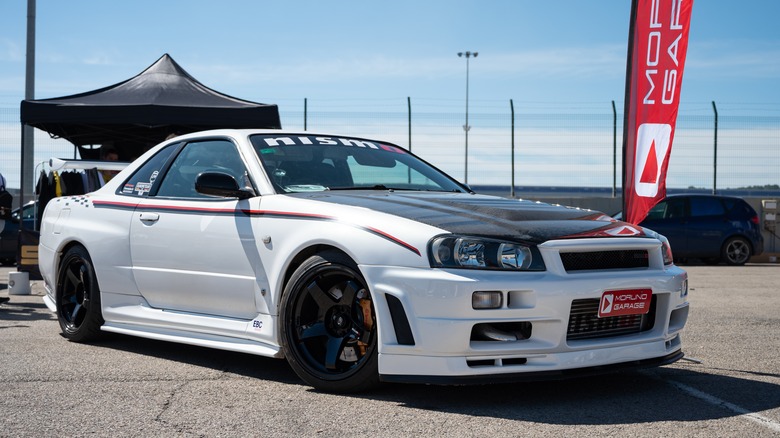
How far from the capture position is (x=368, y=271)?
4031mm

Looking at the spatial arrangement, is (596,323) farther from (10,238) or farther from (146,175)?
(10,238)

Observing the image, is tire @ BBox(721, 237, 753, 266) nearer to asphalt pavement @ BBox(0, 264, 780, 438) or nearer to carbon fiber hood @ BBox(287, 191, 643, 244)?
asphalt pavement @ BBox(0, 264, 780, 438)

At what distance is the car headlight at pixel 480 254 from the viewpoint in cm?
389

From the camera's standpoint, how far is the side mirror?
Result: 471cm

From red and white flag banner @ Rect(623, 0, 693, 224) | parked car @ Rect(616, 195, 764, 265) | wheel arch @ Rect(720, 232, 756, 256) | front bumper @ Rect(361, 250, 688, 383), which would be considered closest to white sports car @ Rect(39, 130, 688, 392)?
front bumper @ Rect(361, 250, 688, 383)

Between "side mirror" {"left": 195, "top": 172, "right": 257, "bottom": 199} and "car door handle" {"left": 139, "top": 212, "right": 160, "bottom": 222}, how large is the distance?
2.07ft

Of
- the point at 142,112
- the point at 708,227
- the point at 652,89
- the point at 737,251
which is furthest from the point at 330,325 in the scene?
the point at 737,251

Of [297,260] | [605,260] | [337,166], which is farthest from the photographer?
[337,166]

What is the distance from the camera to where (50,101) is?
436 inches

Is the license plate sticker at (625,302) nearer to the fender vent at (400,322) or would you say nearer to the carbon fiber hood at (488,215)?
the carbon fiber hood at (488,215)

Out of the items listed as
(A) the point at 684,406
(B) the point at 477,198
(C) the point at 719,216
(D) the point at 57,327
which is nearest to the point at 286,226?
(B) the point at 477,198

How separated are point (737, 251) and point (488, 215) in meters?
13.2

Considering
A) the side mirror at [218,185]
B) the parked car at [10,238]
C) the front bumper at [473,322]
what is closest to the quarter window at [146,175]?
the side mirror at [218,185]

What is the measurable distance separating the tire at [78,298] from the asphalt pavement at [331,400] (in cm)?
14
